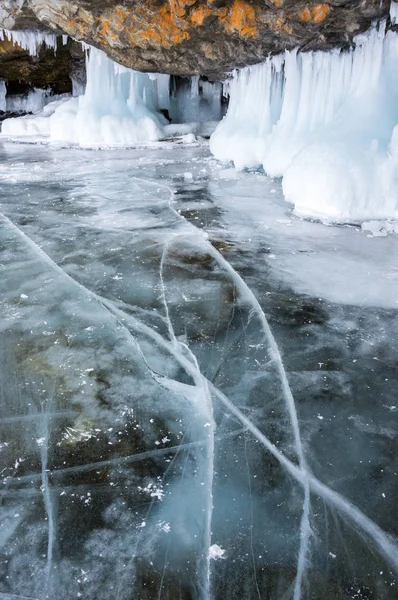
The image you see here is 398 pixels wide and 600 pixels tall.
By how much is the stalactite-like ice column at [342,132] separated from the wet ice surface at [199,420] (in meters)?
0.93

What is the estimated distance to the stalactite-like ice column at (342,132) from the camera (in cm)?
480

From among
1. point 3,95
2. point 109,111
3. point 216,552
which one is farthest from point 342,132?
point 3,95

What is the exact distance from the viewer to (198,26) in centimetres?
732

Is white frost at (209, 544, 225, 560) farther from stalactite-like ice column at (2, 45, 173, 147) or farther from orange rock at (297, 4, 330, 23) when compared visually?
stalactite-like ice column at (2, 45, 173, 147)

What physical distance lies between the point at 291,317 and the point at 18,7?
977 cm

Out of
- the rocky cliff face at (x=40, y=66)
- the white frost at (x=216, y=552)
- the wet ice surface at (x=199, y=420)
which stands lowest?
the white frost at (x=216, y=552)

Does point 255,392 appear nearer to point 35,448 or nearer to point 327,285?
point 35,448

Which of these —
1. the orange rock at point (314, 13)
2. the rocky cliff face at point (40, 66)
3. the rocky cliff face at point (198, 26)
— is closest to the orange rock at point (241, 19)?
the rocky cliff face at point (198, 26)

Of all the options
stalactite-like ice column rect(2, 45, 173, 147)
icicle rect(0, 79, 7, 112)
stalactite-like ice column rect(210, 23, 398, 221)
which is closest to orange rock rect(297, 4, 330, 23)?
stalactite-like ice column rect(210, 23, 398, 221)

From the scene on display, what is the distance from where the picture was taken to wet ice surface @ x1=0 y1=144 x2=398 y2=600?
1.37m

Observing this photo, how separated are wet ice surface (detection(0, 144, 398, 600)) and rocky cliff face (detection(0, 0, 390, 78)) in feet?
10.9

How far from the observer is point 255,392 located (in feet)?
6.99

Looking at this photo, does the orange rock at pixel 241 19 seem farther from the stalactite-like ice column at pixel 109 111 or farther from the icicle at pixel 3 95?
the icicle at pixel 3 95

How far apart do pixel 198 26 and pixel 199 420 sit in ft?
23.9
